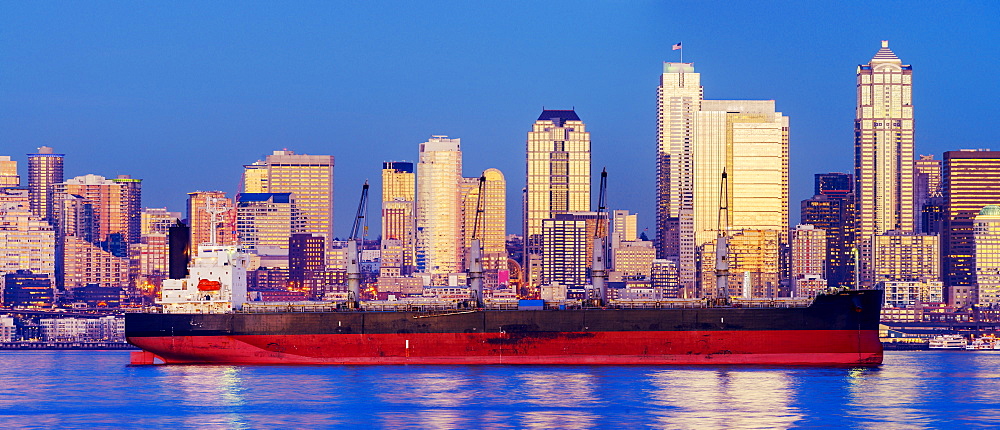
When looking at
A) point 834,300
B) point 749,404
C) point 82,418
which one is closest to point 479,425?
point 749,404

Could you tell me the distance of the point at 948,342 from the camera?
152 metres

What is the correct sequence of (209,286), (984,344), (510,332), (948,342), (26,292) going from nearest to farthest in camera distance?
1. (510,332)
2. (209,286)
3. (984,344)
4. (948,342)
5. (26,292)

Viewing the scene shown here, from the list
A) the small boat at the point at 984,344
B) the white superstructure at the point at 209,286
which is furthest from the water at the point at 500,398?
the small boat at the point at 984,344

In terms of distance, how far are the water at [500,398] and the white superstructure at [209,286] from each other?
9.93ft

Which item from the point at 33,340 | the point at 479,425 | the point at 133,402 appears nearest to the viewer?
the point at 479,425

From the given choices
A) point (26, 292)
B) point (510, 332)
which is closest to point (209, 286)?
point (510, 332)

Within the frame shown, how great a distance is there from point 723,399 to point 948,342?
10068cm

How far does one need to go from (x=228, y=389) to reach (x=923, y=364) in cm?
4775

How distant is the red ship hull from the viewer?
71.2 metres

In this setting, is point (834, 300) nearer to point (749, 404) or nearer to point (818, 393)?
point (818, 393)

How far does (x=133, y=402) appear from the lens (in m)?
59.6

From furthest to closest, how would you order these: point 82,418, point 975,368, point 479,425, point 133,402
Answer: point 975,368 < point 133,402 < point 82,418 < point 479,425

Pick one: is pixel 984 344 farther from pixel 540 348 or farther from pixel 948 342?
pixel 540 348

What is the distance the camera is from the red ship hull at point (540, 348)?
7119cm
